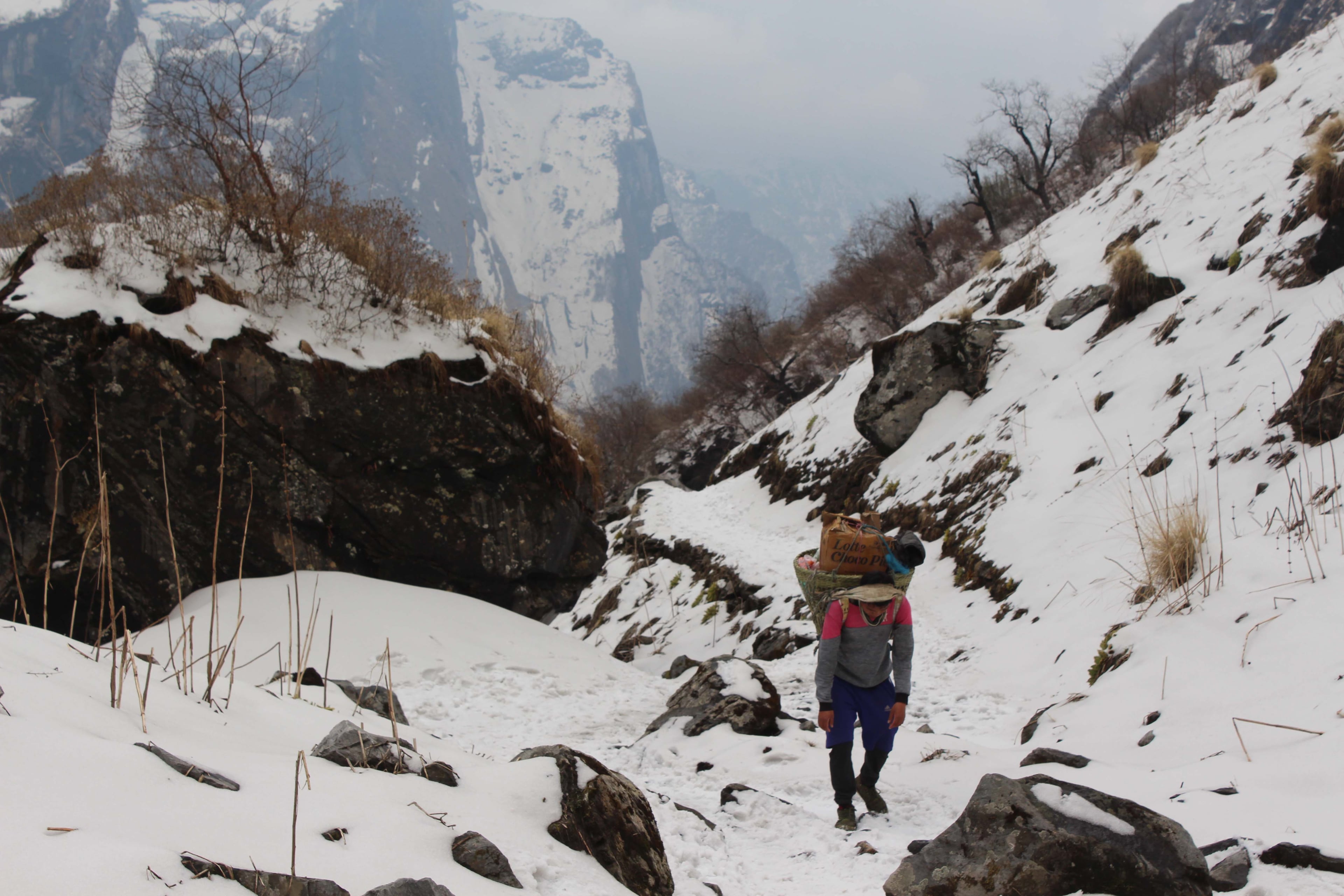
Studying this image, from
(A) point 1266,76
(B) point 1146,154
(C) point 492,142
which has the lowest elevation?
(B) point 1146,154

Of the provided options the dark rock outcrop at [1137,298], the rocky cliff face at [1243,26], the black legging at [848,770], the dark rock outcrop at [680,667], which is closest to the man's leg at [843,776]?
the black legging at [848,770]

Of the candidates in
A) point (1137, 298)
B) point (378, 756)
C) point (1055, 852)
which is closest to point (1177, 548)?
point (1055, 852)

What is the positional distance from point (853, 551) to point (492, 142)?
189358mm

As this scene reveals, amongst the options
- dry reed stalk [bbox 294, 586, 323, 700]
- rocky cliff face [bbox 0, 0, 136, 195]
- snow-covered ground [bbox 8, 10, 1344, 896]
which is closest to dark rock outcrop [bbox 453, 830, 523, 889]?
snow-covered ground [bbox 8, 10, 1344, 896]

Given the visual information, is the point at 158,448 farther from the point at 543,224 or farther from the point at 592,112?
the point at 592,112

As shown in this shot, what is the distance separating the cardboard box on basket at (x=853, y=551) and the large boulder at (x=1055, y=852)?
5.10 ft

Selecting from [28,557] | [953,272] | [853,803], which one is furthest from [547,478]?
[953,272]

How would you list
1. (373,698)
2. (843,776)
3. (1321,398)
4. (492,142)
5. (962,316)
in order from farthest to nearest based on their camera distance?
(492,142), (962,316), (1321,398), (373,698), (843,776)

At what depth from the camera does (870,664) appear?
385cm

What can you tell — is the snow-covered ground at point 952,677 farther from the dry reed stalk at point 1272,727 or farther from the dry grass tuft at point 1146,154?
the dry grass tuft at point 1146,154

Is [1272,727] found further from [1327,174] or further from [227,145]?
[227,145]

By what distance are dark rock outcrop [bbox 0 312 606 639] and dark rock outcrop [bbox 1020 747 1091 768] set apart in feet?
19.0

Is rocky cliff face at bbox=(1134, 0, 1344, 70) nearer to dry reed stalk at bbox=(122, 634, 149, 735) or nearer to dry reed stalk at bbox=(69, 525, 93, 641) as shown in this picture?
dry reed stalk at bbox=(69, 525, 93, 641)

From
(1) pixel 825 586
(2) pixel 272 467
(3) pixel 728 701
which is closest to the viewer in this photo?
(1) pixel 825 586
